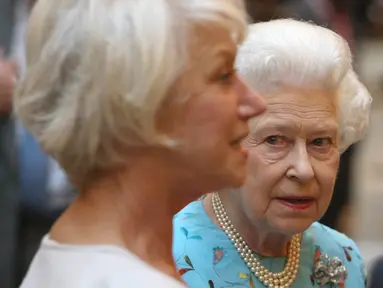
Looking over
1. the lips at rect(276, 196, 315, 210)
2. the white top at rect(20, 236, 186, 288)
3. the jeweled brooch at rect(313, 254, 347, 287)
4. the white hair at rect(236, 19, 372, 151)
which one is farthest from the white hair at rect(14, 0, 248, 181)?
the jeweled brooch at rect(313, 254, 347, 287)

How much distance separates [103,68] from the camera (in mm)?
1087

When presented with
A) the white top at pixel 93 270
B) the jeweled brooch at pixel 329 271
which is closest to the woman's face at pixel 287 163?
the jeweled brooch at pixel 329 271

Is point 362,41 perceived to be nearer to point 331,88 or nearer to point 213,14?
point 331,88

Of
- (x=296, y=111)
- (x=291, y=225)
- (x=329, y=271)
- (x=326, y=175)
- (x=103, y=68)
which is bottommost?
(x=329, y=271)

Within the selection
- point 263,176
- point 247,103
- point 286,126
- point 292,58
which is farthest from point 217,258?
point 247,103

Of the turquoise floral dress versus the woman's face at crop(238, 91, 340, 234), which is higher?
the woman's face at crop(238, 91, 340, 234)

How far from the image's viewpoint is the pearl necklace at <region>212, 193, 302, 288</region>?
1.72m

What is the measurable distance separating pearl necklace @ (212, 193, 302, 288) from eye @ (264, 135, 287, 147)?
171 millimetres

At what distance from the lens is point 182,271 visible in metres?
1.66

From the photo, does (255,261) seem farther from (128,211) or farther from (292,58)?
(128,211)

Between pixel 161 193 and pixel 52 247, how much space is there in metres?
0.16

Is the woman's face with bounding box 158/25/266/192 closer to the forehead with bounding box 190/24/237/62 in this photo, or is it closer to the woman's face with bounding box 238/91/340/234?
the forehead with bounding box 190/24/237/62

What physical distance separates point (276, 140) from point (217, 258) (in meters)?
0.26

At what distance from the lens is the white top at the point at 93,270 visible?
1.08 metres
